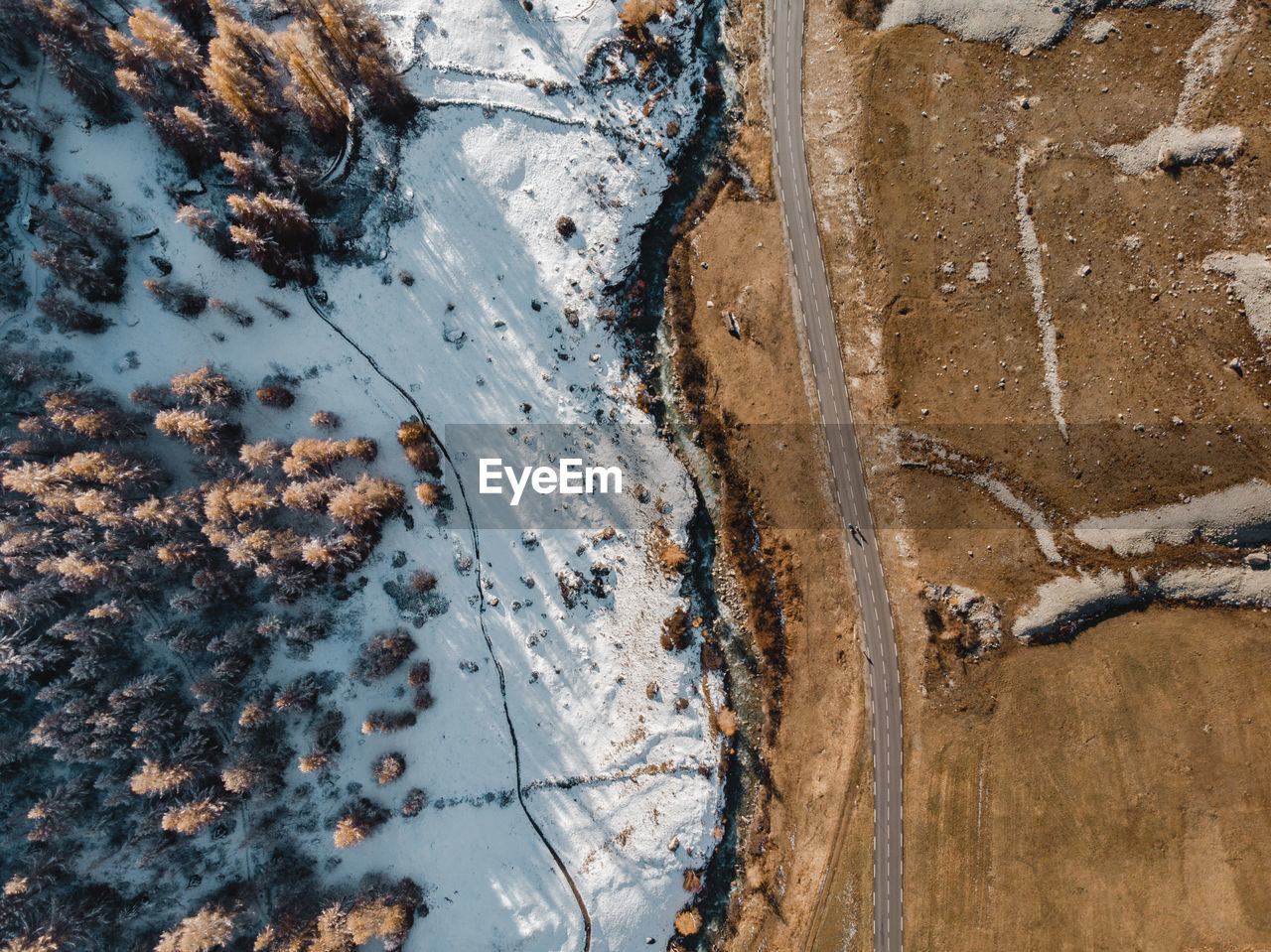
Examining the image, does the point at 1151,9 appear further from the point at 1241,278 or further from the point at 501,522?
the point at 501,522

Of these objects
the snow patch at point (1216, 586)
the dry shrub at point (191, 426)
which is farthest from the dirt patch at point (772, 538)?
the dry shrub at point (191, 426)

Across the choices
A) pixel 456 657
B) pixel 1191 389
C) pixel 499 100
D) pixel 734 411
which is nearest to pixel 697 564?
pixel 734 411

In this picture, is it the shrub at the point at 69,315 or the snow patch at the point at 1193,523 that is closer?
the snow patch at the point at 1193,523

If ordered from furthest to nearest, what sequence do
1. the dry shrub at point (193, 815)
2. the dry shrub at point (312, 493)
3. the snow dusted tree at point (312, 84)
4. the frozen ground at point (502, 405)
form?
the frozen ground at point (502, 405), the snow dusted tree at point (312, 84), the dry shrub at point (312, 493), the dry shrub at point (193, 815)

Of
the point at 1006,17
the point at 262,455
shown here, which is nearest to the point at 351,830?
the point at 262,455

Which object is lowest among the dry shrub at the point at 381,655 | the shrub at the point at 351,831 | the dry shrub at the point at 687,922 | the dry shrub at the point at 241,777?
the dry shrub at the point at 687,922

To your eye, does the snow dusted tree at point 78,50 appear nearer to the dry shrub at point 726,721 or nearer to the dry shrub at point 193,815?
the dry shrub at point 193,815

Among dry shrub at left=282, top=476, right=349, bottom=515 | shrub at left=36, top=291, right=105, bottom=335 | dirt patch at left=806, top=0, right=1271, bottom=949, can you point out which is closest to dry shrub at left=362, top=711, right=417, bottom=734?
dry shrub at left=282, top=476, right=349, bottom=515
